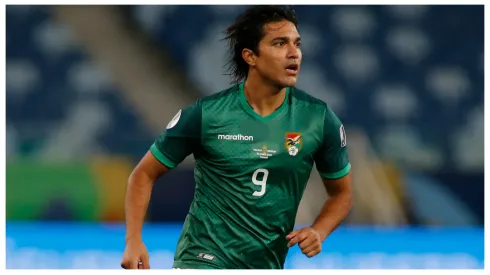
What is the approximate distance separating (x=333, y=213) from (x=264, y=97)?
2.11 ft

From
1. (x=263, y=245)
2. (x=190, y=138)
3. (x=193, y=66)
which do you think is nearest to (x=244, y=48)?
(x=190, y=138)

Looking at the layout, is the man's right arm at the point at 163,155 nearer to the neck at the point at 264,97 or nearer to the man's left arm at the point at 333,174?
the neck at the point at 264,97

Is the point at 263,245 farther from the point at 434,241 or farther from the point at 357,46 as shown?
the point at 357,46

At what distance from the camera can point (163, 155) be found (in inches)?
165

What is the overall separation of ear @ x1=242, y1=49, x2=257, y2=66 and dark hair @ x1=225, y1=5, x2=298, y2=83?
2 cm

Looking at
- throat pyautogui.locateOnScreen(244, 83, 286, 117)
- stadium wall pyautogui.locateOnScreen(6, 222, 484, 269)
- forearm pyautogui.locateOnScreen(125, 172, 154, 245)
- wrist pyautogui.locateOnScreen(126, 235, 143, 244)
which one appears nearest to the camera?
wrist pyautogui.locateOnScreen(126, 235, 143, 244)

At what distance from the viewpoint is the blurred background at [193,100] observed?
38.3 ft

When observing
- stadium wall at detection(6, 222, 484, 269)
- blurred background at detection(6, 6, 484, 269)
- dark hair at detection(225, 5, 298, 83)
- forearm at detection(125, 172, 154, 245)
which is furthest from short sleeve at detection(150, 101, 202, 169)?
blurred background at detection(6, 6, 484, 269)

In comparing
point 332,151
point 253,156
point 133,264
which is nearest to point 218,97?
point 253,156

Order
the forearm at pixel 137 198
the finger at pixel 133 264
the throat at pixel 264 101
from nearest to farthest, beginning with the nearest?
the finger at pixel 133 264, the forearm at pixel 137 198, the throat at pixel 264 101

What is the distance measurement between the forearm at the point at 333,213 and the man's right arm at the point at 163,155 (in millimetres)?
685

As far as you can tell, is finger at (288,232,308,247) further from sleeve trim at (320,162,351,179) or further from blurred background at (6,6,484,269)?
blurred background at (6,6,484,269)

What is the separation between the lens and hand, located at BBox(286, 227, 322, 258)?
3.96 metres

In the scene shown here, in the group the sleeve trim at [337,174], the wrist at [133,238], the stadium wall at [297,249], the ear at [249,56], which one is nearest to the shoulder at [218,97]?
the ear at [249,56]
